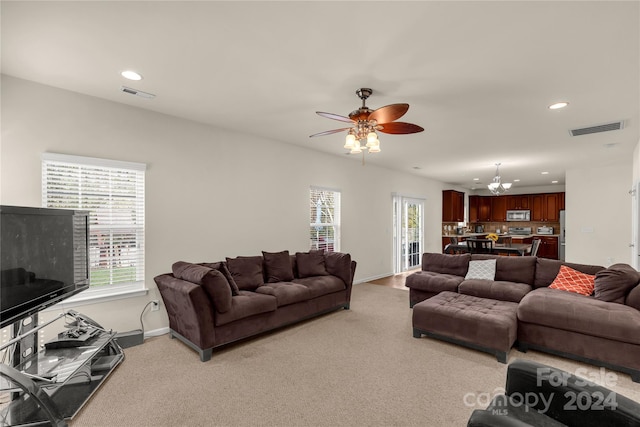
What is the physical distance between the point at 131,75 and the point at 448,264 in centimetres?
473

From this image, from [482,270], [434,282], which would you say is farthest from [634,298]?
[434,282]

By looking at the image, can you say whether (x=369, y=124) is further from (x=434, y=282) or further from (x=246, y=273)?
(x=434, y=282)

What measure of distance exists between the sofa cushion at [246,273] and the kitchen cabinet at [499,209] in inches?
415

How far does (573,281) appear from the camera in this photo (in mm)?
3656

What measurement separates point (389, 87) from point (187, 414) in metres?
3.21

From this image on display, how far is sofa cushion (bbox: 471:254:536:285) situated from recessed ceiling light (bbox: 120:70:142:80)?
16.2 feet

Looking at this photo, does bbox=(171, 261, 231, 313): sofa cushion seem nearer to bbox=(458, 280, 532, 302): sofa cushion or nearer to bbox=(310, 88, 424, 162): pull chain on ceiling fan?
bbox=(310, 88, 424, 162): pull chain on ceiling fan

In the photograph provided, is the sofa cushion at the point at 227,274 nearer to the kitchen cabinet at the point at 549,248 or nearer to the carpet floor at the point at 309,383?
the carpet floor at the point at 309,383

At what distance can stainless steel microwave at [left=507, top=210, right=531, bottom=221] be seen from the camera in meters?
10.7

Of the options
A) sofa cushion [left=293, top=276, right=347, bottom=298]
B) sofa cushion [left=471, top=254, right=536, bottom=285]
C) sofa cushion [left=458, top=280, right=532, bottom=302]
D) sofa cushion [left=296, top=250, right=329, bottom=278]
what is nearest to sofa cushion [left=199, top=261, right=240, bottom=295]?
sofa cushion [left=293, top=276, right=347, bottom=298]

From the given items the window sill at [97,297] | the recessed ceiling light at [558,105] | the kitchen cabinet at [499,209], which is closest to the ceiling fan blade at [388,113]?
the recessed ceiling light at [558,105]

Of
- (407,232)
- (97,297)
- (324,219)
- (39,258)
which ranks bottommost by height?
(97,297)

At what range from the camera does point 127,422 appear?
2.09m

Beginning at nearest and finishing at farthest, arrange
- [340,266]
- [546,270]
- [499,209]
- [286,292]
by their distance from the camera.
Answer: [286,292] < [546,270] < [340,266] < [499,209]
